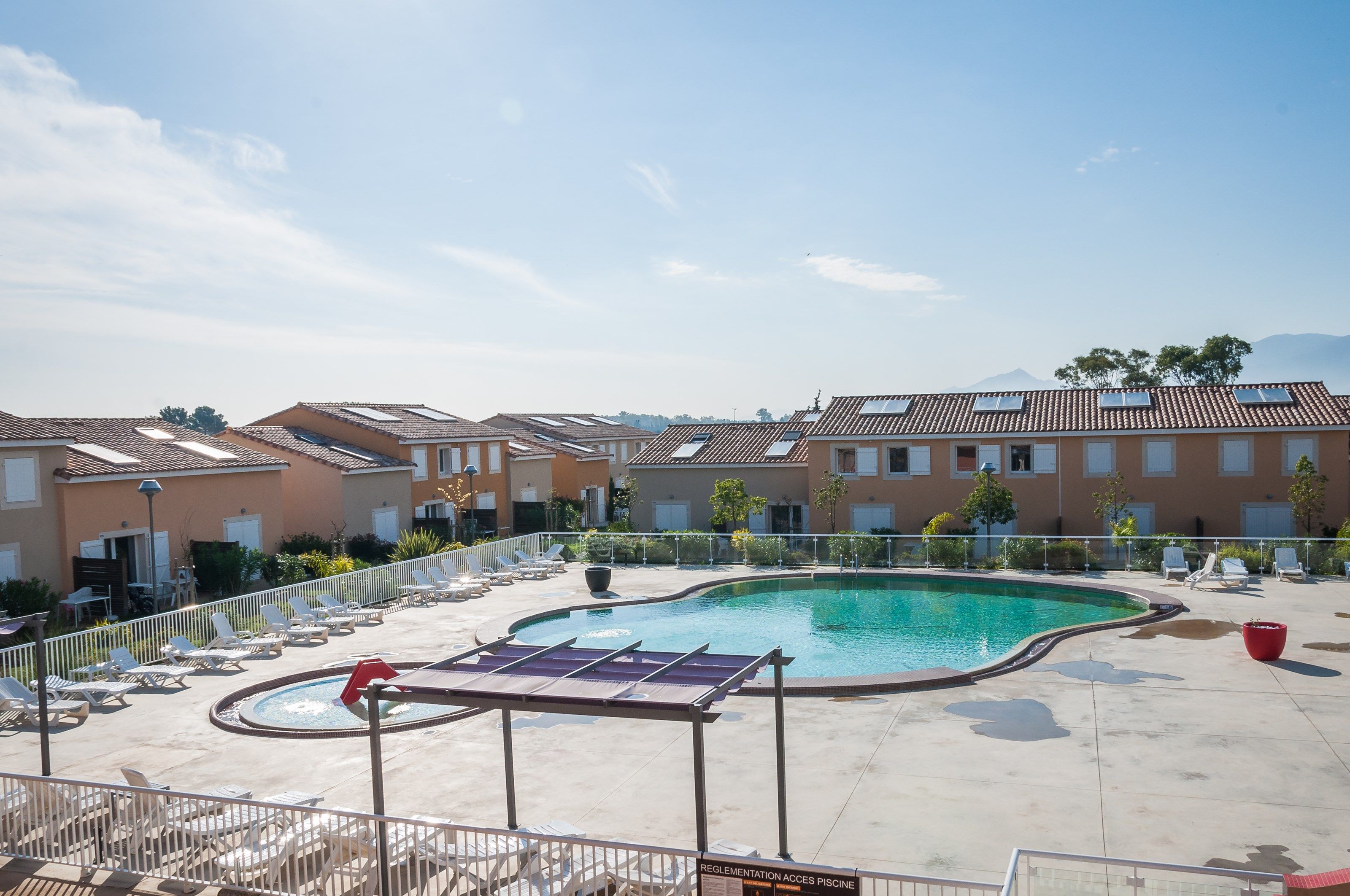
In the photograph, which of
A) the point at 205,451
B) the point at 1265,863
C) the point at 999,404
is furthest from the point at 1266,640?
the point at 205,451

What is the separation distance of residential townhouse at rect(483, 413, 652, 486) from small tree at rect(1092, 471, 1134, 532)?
87.2ft

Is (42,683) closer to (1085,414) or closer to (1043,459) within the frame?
(1043,459)

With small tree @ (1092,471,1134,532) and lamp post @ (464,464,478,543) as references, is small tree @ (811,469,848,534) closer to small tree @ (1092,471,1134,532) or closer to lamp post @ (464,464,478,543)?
small tree @ (1092,471,1134,532)

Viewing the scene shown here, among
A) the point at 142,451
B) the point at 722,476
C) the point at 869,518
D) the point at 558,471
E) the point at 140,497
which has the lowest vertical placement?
the point at 869,518

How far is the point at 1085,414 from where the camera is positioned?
3294cm

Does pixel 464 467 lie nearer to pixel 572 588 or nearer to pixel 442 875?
pixel 572 588

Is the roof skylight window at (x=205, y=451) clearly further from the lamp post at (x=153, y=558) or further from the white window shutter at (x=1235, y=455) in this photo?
the white window shutter at (x=1235, y=455)

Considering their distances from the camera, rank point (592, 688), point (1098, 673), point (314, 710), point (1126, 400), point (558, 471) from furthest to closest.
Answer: point (558, 471), point (1126, 400), point (1098, 673), point (314, 710), point (592, 688)

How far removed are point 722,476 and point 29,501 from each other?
23.8m

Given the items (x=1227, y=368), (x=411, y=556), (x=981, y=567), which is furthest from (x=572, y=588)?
(x=1227, y=368)

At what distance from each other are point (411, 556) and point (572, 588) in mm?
5962

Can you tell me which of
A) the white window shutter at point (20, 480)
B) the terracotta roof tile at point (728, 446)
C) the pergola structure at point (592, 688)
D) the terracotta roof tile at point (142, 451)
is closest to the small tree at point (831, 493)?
the terracotta roof tile at point (728, 446)

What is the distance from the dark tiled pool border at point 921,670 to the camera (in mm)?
13953

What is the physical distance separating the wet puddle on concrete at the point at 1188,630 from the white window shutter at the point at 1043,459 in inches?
562
